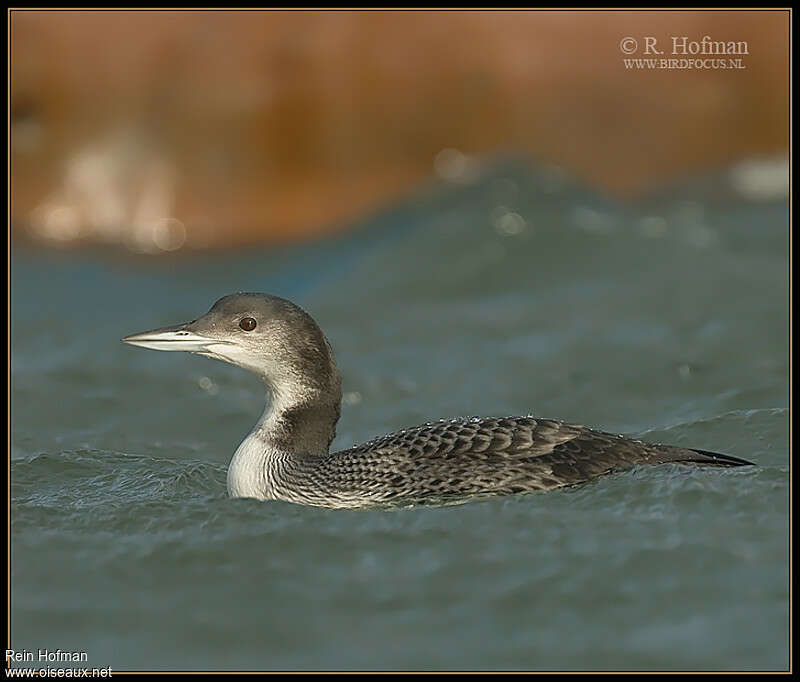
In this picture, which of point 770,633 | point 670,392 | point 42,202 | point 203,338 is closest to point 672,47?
point 670,392

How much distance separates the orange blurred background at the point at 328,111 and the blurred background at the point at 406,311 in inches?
1.0

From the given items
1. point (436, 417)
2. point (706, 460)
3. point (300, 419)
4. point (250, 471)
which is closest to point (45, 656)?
point (250, 471)

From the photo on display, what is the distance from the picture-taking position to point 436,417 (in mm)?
8273

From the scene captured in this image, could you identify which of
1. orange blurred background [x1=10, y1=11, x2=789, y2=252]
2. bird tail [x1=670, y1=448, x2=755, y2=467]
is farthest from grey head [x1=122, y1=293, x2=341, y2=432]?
orange blurred background [x1=10, y1=11, x2=789, y2=252]

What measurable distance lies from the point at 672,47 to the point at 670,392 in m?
4.57

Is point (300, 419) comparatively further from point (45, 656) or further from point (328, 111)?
point (328, 111)

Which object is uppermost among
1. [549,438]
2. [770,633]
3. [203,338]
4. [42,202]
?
[42,202]

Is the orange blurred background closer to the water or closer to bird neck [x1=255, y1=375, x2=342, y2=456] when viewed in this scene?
the water

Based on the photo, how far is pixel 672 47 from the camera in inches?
468

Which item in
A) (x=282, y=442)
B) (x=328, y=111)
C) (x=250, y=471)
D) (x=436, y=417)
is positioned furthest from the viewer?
(x=328, y=111)

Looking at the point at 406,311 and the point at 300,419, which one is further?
the point at 406,311

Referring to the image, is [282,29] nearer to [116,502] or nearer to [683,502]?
[116,502]

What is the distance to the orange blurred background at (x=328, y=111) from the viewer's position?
1154cm

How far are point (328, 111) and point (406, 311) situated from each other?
7.98 ft
